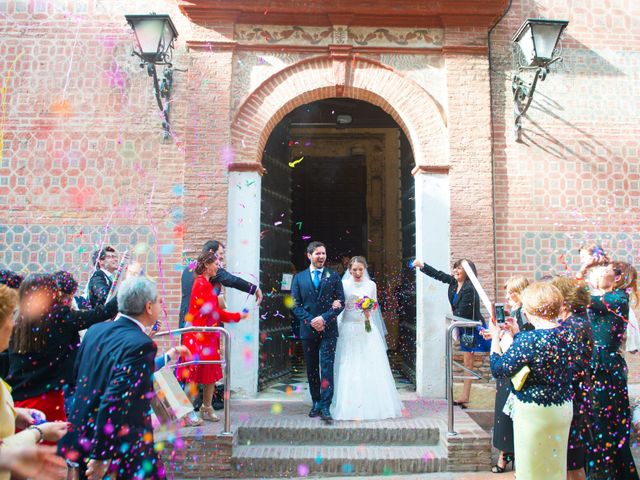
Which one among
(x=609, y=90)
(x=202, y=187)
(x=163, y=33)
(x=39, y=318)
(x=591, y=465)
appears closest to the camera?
(x=39, y=318)

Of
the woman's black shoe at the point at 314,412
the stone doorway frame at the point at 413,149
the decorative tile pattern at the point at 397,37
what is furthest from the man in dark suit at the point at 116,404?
the decorative tile pattern at the point at 397,37

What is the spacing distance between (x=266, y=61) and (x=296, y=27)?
0.61 m

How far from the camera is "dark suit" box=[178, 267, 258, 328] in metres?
5.32

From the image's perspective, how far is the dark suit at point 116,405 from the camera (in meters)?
2.73

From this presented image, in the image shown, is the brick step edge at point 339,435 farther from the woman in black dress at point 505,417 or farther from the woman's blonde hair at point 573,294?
the woman's blonde hair at point 573,294

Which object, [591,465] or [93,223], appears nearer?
[591,465]

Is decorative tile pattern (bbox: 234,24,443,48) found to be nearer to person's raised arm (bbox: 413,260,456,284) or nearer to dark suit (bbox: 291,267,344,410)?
person's raised arm (bbox: 413,260,456,284)

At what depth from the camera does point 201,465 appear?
4.68m

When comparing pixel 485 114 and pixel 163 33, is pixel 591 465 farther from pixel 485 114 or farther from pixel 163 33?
pixel 163 33

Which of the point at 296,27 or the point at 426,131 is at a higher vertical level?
the point at 296,27

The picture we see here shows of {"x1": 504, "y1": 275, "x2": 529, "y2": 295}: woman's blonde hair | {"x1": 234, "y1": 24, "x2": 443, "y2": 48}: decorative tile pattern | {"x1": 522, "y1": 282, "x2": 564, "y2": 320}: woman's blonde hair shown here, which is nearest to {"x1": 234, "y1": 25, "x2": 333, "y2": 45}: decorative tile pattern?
{"x1": 234, "y1": 24, "x2": 443, "y2": 48}: decorative tile pattern

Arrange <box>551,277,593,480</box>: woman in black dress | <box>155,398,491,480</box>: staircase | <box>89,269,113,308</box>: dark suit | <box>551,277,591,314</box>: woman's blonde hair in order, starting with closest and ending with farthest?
<box>551,277,593,480</box>: woman in black dress → <box>551,277,591,314</box>: woman's blonde hair → <box>155,398,491,480</box>: staircase → <box>89,269,113,308</box>: dark suit

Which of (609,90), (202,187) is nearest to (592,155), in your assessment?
(609,90)

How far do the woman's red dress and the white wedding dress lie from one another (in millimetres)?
1311
